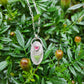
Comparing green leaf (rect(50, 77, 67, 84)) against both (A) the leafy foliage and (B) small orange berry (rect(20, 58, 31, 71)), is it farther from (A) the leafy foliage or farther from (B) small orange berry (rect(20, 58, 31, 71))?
(B) small orange berry (rect(20, 58, 31, 71))

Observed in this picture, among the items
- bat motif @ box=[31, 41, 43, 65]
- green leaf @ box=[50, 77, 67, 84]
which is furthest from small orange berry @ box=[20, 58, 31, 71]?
green leaf @ box=[50, 77, 67, 84]

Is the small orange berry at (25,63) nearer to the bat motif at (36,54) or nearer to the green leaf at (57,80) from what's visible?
the bat motif at (36,54)

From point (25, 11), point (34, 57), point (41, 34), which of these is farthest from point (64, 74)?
point (25, 11)

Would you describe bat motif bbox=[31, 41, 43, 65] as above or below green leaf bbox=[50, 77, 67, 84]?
above

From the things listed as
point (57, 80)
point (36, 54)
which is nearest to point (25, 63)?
point (36, 54)

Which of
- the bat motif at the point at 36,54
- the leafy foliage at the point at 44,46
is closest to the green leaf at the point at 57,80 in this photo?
the leafy foliage at the point at 44,46

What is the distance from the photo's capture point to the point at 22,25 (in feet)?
2.39

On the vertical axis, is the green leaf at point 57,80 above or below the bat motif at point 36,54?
below

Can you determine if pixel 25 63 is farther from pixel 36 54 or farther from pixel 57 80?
pixel 57 80

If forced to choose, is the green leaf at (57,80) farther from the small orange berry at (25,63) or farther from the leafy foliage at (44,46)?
the small orange berry at (25,63)

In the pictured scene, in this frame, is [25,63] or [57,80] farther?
[57,80]

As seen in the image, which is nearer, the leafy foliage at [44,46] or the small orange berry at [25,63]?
the small orange berry at [25,63]

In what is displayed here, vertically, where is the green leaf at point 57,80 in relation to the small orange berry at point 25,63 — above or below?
below

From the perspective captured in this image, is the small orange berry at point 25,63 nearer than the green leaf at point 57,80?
Yes
